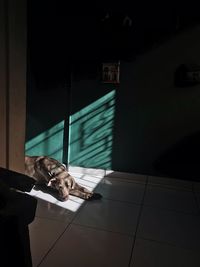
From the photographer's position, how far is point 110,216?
6.88 ft

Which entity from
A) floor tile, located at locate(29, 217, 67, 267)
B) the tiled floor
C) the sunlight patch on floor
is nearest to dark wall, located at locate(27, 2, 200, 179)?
the sunlight patch on floor

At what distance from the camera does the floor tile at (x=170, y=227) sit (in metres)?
1.80

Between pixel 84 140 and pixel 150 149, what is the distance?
77cm

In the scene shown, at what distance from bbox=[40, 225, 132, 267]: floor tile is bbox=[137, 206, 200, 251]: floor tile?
213 mm

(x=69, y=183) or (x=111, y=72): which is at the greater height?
(x=111, y=72)

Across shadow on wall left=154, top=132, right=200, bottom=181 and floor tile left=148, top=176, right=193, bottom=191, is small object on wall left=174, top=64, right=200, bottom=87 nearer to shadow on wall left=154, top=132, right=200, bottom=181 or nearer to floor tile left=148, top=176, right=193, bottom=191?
shadow on wall left=154, top=132, right=200, bottom=181

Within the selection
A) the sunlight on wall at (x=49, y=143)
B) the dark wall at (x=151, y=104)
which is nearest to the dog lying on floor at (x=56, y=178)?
the sunlight on wall at (x=49, y=143)

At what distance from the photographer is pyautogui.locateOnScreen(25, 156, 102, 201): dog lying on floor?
94.7 inches

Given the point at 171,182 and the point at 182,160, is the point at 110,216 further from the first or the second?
the point at 182,160

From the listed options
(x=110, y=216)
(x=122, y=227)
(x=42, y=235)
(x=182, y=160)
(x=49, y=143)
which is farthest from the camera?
(x=49, y=143)

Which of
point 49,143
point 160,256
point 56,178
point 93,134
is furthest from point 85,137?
point 160,256

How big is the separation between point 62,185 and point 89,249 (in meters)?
0.87

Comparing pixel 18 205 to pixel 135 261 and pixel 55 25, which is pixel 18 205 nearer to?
pixel 135 261

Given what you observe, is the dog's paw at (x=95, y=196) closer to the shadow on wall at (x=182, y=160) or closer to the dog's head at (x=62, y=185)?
the dog's head at (x=62, y=185)
